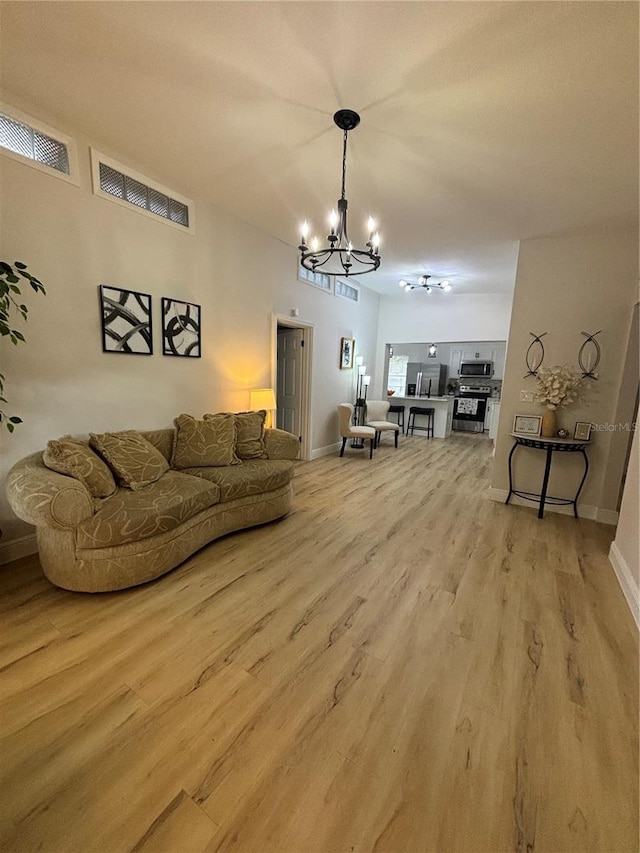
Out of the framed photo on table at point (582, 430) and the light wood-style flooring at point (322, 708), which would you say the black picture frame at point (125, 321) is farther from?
the framed photo on table at point (582, 430)

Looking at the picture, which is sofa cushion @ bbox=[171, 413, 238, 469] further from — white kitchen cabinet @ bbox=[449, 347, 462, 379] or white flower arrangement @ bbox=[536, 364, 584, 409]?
white kitchen cabinet @ bbox=[449, 347, 462, 379]

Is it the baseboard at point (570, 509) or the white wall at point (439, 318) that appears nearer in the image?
the baseboard at point (570, 509)

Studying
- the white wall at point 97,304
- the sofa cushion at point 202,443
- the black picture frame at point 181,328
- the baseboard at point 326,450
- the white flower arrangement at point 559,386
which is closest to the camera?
the white wall at point 97,304

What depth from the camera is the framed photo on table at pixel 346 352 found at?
20.3 ft

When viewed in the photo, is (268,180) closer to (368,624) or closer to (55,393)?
(55,393)

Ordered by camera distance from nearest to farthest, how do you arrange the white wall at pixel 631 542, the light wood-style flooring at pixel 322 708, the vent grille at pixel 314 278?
the light wood-style flooring at pixel 322 708, the white wall at pixel 631 542, the vent grille at pixel 314 278

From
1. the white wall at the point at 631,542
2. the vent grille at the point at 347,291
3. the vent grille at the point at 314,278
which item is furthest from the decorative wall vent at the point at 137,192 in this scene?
the white wall at the point at 631,542

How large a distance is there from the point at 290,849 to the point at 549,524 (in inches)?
134

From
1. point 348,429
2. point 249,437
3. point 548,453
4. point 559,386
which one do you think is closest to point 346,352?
point 348,429

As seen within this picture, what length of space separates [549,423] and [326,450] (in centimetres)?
330

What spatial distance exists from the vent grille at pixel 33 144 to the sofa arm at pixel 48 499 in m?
2.08

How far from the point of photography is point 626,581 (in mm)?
2395

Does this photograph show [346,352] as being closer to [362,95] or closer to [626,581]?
[362,95]

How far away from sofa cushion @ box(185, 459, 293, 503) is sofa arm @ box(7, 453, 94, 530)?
0.94 meters
